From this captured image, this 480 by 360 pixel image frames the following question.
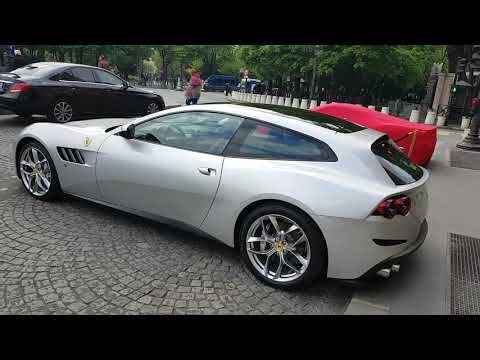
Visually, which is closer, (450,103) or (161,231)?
(161,231)

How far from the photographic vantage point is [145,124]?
3969 millimetres

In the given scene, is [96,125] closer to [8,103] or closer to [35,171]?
[35,171]

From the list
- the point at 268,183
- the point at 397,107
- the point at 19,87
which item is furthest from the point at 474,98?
the point at 397,107

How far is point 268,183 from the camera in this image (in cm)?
311

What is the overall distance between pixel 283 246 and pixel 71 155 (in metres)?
2.56

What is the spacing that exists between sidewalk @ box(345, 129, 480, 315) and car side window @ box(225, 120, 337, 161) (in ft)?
3.91

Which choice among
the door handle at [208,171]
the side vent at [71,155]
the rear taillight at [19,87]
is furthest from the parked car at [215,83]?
the door handle at [208,171]
